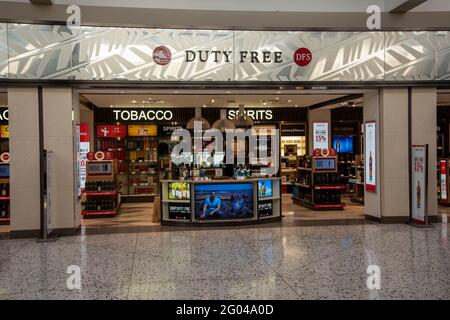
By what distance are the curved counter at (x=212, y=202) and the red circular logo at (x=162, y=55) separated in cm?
243

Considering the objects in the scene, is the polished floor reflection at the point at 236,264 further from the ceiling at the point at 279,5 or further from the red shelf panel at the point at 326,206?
the ceiling at the point at 279,5

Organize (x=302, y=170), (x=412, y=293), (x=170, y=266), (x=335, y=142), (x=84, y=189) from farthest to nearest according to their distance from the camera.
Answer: (x=335, y=142) → (x=302, y=170) → (x=84, y=189) → (x=170, y=266) → (x=412, y=293)

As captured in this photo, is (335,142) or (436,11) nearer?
(436,11)

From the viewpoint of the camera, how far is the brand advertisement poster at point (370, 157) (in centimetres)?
1016

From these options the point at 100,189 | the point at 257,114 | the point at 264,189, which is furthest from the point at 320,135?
the point at 100,189

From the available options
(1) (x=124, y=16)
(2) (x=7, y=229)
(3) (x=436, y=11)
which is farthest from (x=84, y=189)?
(3) (x=436, y=11)

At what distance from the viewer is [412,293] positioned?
4898mm

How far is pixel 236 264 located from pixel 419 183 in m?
4.76

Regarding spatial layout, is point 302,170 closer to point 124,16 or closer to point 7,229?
point 124,16

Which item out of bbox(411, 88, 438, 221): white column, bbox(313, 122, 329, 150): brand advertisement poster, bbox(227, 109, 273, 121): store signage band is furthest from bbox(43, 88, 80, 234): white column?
bbox(313, 122, 329, 150): brand advertisement poster

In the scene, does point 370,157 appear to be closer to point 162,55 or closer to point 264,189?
point 264,189

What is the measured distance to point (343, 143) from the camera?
1678cm
